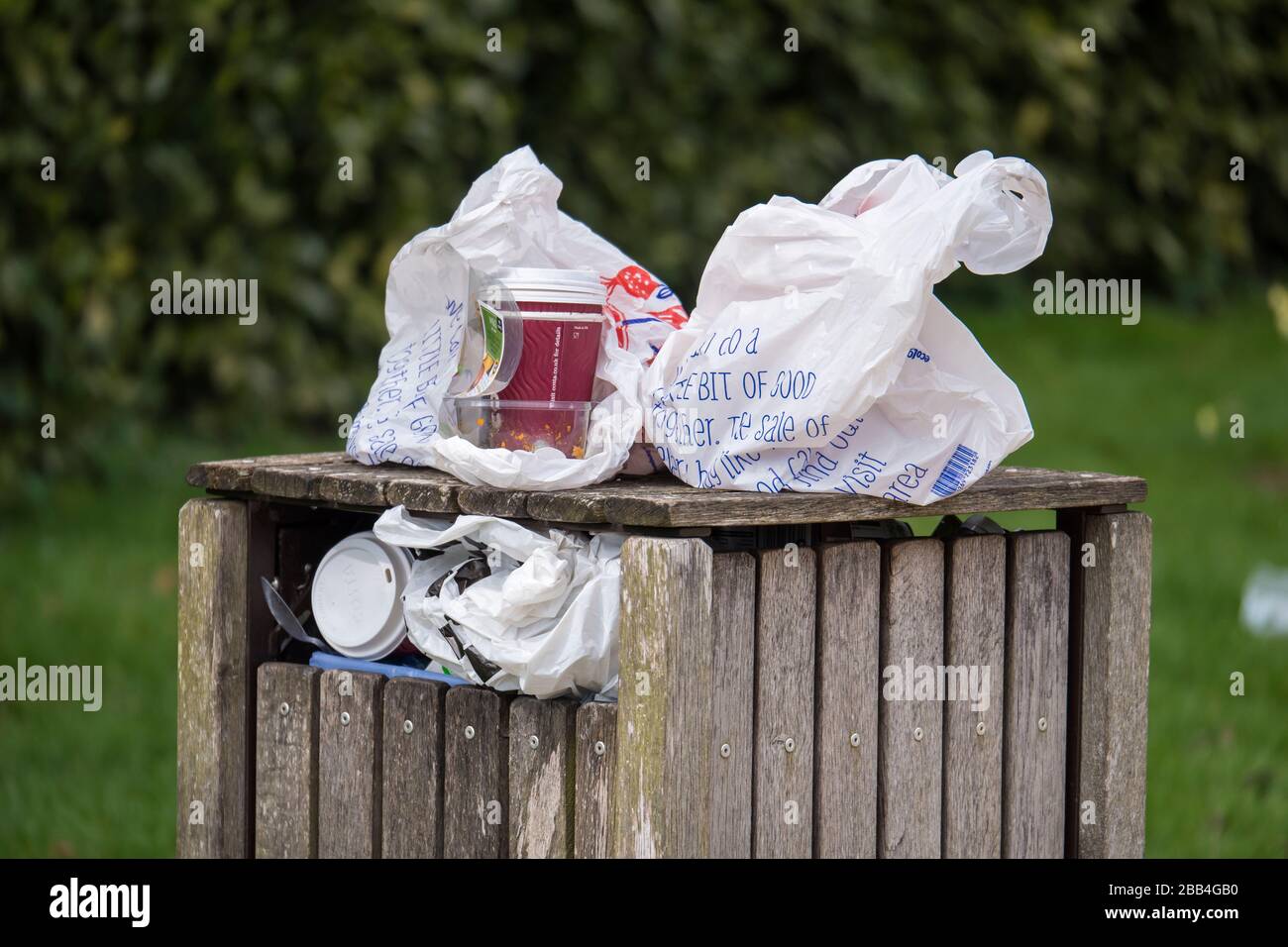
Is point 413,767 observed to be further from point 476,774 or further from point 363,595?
point 363,595

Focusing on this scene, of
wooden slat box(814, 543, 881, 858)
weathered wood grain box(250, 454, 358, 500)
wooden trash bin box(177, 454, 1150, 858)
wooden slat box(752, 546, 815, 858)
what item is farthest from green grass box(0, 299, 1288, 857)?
wooden slat box(752, 546, 815, 858)

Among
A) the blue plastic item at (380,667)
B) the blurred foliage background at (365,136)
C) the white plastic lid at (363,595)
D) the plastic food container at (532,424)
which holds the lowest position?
the blue plastic item at (380,667)

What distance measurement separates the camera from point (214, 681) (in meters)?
2.38

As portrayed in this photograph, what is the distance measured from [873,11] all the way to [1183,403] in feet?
6.37

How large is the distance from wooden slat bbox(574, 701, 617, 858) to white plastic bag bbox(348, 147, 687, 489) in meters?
0.39

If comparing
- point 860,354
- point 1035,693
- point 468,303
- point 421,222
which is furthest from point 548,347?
point 421,222

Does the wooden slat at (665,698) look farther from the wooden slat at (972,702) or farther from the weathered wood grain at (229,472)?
the weathered wood grain at (229,472)

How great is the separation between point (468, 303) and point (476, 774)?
2.24 feet

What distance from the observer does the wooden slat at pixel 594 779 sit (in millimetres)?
2035

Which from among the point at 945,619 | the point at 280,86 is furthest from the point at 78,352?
the point at 945,619

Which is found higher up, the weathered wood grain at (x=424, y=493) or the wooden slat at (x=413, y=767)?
the weathered wood grain at (x=424, y=493)

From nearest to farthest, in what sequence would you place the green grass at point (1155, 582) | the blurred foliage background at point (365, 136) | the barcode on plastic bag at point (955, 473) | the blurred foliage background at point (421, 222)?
the barcode on plastic bag at point (955, 473)
the green grass at point (1155, 582)
the blurred foliage background at point (421, 222)
the blurred foliage background at point (365, 136)

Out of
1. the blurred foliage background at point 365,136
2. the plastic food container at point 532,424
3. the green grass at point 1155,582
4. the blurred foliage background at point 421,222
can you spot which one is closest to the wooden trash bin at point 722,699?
the plastic food container at point 532,424

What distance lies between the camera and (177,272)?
521 centimetres
